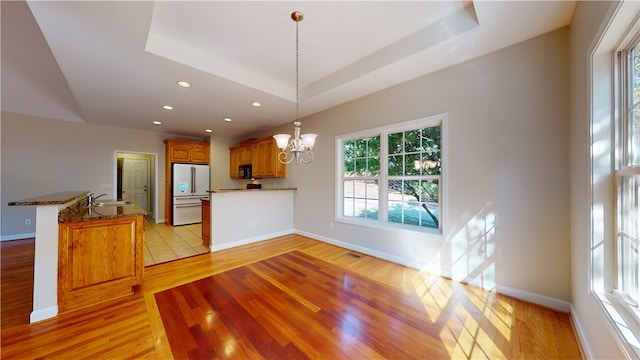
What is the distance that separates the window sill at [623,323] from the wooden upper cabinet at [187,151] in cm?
709

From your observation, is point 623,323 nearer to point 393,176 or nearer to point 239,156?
point 393,176

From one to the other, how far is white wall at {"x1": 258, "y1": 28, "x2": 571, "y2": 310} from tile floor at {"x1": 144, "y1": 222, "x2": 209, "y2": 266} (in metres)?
3.39

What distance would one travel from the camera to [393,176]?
10.7 feet

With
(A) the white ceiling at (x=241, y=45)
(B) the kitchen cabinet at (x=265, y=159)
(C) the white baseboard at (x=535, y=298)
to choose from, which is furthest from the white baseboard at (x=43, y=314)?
(C) the white baseboard at (x=535, y=298)

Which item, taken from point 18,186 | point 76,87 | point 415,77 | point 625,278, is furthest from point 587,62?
point 18,186

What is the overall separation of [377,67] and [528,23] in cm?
136

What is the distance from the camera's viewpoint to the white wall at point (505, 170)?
1988 mm

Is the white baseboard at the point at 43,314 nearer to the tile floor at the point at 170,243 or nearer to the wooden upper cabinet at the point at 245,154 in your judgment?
the tile floor at the point at 170,243

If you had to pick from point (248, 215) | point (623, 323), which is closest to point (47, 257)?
point (248, 215)

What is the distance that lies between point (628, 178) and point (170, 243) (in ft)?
18.0

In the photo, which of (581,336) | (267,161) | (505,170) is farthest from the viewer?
(267,161)

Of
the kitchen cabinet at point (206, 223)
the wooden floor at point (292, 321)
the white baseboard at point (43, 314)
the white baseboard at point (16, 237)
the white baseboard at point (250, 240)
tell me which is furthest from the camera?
the white baseboard at point (16, 237)

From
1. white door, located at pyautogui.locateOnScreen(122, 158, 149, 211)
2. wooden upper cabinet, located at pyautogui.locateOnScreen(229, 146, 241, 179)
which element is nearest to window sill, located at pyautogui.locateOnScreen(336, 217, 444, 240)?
wooden upper cabinet, located at pyautogui.locateOnScreen(229, 146, 241, 179)

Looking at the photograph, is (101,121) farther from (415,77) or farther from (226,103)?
(415,77)
